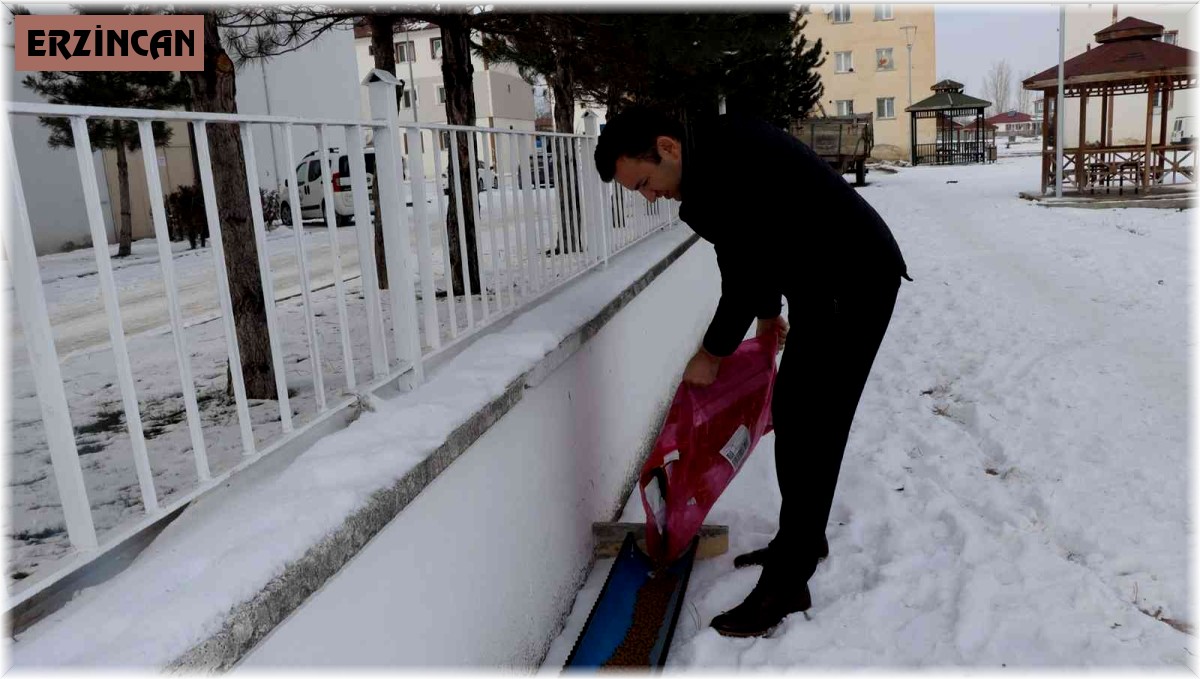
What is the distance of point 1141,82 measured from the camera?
1581 cm

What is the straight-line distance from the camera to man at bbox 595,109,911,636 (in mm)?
2512

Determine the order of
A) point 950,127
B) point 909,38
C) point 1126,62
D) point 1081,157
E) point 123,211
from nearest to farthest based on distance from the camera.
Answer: point 123,211
point 1126,62
point 1081,157
point 950,127
point 909,38

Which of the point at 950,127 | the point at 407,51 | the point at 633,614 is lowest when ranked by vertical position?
the point at 633,614

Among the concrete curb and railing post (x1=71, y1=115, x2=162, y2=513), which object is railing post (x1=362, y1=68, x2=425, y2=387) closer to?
the concrete curb

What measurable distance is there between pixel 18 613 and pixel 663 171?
187 cm

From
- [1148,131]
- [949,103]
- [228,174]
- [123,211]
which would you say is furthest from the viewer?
[949,103]

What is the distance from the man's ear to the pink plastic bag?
0.81 m

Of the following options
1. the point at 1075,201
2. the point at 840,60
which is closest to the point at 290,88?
the point at 1075,201

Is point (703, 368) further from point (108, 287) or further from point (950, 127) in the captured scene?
point (950, 127)

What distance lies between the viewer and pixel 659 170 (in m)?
2.57

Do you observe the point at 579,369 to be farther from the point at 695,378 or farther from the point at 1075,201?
the point at 1075,201

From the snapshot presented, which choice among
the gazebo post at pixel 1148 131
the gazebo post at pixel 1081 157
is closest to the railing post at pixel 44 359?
the gazebo post at pixel 1081 157

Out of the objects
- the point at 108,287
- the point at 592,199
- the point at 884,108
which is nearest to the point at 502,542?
the point at 108,287

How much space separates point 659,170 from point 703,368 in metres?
0.70
